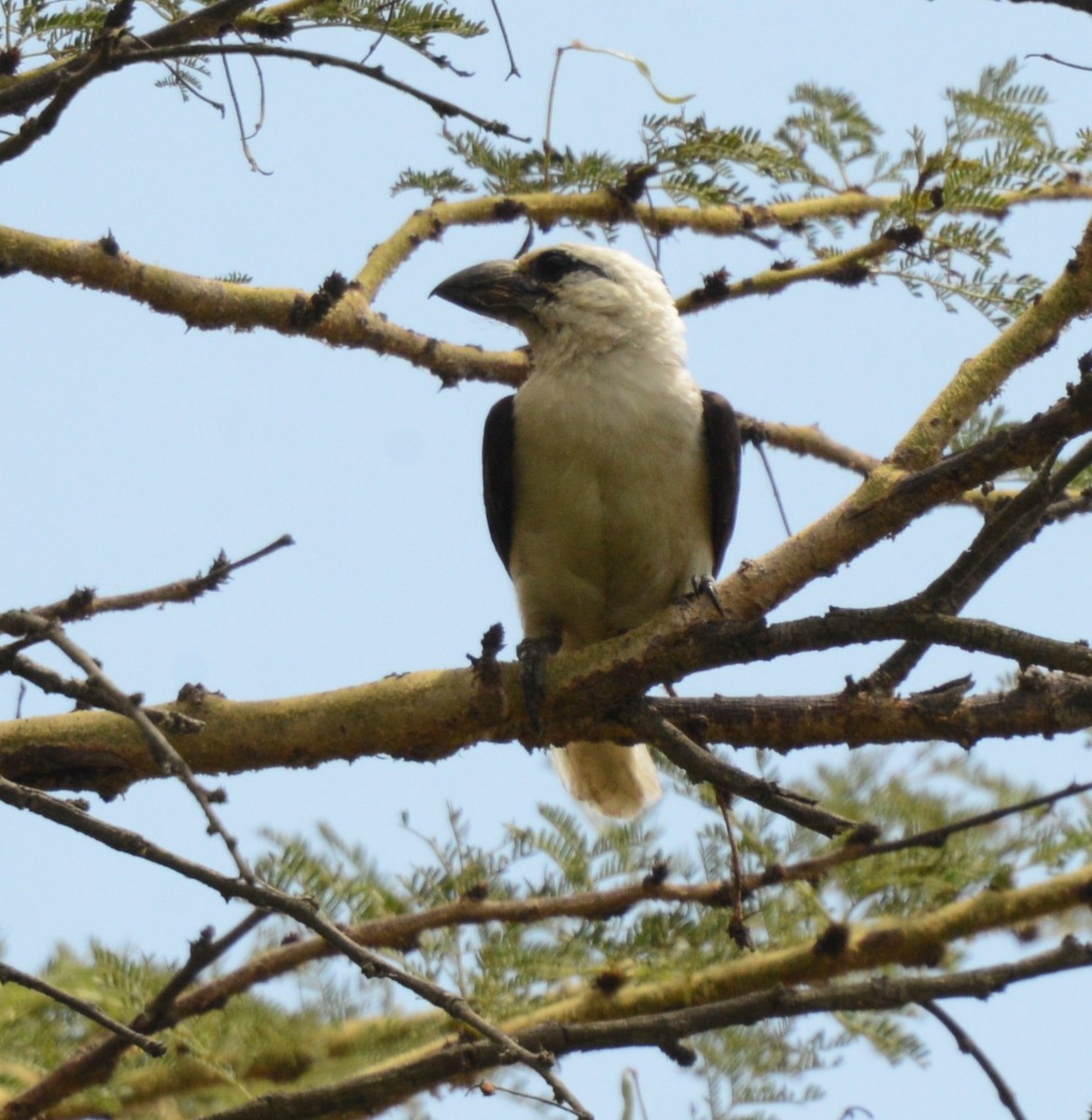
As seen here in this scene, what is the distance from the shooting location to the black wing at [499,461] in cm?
555

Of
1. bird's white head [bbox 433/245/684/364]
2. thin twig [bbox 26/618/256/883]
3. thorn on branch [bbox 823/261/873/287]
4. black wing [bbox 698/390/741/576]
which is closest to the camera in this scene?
thin twig [bbox 26/618/256/883]

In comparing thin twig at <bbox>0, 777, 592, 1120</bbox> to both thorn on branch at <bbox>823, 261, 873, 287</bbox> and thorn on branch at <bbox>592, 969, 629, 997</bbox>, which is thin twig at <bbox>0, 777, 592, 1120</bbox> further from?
thorn on branch at <bbox>823, 261, 873, 287</bbox>

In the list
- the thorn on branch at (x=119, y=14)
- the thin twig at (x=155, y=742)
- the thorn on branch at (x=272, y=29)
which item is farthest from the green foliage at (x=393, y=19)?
the thin twig at (x=155, y=742)

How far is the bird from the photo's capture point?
17.1ft

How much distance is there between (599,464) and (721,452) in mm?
483

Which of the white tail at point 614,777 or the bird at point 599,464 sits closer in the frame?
the bird at point 599,464

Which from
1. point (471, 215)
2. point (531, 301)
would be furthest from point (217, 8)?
point (531, 301)

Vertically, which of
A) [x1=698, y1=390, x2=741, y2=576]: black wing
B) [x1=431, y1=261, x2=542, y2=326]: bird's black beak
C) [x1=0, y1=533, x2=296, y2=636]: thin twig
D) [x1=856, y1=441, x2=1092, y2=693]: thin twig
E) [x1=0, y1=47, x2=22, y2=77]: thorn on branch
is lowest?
[x1=856, y1=441, x2=1092, y2=693]: thin twig

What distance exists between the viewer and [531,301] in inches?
231

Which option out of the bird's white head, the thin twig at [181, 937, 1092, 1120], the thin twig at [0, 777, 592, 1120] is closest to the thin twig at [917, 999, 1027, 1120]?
the thin twig at [181, 937, 1092, 1120]

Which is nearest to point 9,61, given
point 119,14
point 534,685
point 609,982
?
point 119,14

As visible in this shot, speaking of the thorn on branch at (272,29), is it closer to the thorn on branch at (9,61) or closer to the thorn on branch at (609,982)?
the thorn on branch at (9,61)

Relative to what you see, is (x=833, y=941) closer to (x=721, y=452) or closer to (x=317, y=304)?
(x=721, y=452)

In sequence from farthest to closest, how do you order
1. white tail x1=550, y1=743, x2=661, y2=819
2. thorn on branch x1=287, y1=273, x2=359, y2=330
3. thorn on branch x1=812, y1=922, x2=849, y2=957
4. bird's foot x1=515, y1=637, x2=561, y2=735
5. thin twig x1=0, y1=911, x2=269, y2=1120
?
white tail x1=550, y1=743, x2=661, y2=819
thorn on branch x1=287, y1=273, x2=359, y2=330
thorn on branch x1=812, y1=922, x2=849, y2=957
bird's foot x1=515, y1=637, x2=561, y2=735
thin twig x1=0, y1=911, x2=269, y2=1120
